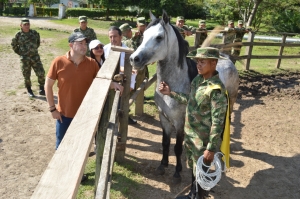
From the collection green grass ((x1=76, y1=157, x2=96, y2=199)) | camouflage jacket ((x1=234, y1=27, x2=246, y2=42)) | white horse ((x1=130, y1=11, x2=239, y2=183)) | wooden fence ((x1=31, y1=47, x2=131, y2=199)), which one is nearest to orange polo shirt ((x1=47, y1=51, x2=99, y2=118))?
wooden fence ((x1=31, y1=47, x2=131, y2=199))

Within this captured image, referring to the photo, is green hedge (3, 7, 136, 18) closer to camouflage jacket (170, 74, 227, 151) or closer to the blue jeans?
the blue jeans

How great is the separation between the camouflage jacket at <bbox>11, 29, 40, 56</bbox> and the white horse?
4530 mm

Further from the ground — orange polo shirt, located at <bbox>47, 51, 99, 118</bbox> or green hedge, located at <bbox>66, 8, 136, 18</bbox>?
green hedge, located at <bbox>66, 8, 136, 18</bbox>

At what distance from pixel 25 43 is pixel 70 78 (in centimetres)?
455

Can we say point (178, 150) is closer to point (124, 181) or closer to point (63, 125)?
point (124, 181)

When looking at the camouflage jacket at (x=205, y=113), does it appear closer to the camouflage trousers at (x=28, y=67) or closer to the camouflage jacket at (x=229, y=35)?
the camouflage trousers at (x=28, y=67)

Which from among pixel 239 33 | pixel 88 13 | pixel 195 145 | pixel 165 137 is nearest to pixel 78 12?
pixel 88 13

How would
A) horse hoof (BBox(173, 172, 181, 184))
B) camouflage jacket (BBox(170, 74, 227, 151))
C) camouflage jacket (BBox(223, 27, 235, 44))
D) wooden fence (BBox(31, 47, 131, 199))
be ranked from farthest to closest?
camouflage jacket (BBox(223, 27, 235, 44)) < horse hoof (BBox(173, 172, 181, 184)) < camouflage jacket (BBox(170, 74, 227, 151)) < wooden fence (BBox(31, 47, 131, 199))

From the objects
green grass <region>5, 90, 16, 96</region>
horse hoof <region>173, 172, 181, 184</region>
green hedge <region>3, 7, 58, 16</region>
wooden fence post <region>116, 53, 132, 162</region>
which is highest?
green hedge <region>3, 7, 58, 16</region>

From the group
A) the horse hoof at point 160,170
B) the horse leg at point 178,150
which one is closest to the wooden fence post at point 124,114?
the horse hoof at point 160,170

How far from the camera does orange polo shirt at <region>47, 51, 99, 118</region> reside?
9.74 ft

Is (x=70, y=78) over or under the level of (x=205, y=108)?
over

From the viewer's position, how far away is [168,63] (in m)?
3.36

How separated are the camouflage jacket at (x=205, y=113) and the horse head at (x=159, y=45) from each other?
0.57m
